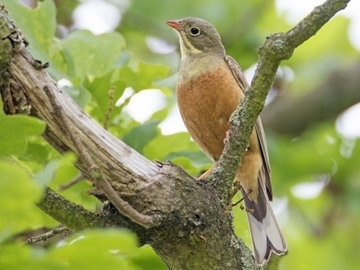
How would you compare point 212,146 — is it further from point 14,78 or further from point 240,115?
point 14,78

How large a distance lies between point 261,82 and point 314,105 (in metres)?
4.87

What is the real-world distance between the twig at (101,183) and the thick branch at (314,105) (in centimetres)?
506

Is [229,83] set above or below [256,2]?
below

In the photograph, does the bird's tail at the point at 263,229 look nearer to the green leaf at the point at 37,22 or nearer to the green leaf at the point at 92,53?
the green leaf at the point at 92,53

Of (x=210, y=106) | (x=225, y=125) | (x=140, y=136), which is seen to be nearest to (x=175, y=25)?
(x=210, y=106)

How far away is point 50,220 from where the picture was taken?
4.10 m

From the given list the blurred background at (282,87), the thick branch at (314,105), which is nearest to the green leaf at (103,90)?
the blurred background at (282,87)

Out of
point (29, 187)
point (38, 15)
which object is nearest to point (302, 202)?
point (38, 15)

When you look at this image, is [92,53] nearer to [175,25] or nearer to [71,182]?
[71,182]

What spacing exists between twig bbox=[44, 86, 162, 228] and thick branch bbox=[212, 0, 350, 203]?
516 millimetres

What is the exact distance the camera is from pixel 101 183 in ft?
9.10

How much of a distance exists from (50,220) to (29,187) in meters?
2.44

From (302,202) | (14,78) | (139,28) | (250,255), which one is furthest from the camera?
(139,28)

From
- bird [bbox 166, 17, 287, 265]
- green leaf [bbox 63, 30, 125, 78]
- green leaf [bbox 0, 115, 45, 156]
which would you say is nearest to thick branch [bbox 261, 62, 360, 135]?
bird [bbox 166, 17, 287, 265]
